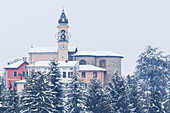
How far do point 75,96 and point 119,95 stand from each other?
6112 millimetres

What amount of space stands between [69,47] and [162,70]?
23218 mm

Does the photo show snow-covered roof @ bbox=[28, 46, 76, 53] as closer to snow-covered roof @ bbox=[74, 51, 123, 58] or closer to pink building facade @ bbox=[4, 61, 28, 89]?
snow-covered roof @ bbox=[74, 51, 123, 58]

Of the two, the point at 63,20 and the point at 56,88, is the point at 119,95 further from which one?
the point at 63,20

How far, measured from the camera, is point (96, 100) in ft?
215

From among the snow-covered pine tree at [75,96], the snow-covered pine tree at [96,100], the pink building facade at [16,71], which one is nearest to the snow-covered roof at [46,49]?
the pink building facade at [16,71]

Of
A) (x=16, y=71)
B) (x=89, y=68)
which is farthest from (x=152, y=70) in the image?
(x=16, y=71)

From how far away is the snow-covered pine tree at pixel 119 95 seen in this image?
220 feet

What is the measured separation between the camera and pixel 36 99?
57.8 m

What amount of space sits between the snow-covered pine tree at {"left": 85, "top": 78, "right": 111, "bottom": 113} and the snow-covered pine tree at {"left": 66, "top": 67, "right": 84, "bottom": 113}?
1.22 meters

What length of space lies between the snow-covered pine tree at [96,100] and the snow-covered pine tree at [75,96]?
3.99ft

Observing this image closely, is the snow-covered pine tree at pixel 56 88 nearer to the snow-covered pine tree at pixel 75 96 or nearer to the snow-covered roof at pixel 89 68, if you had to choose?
the snow-covered pine tree at pixel 75 96

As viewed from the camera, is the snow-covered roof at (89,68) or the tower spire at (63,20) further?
the tower spire at (63,20)

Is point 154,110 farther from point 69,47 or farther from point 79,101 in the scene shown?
point 69,47

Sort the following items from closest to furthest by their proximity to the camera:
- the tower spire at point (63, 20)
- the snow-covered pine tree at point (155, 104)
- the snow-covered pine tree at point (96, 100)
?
1. the snow-covered pine tree at point (155, 104)
2. the snow-covered pine tree at point (96, 100)
3. the tower spire at point (63, 20)
